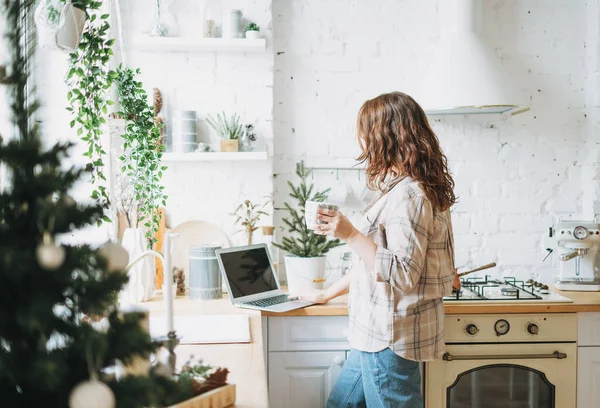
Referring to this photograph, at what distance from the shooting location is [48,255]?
2.50 feet

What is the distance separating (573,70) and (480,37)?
0.64 m

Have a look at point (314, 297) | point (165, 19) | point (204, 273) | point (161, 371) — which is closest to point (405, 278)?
point (314, 297)

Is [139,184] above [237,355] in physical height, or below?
above

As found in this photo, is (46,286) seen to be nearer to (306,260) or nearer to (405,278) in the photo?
(405,278)

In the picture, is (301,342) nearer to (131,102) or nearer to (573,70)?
(131,102)

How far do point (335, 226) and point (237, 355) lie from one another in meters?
0.54

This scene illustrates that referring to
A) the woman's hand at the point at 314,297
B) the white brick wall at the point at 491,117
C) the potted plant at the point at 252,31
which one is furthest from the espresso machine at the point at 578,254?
the potted plant at the point at 252,31

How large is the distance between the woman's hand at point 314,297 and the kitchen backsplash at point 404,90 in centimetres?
50

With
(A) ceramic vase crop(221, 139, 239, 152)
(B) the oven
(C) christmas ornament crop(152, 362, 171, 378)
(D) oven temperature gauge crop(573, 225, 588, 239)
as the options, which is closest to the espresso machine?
(D) oven temperature gauge crop(573, 225, 588, 239)

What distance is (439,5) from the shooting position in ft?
10.4

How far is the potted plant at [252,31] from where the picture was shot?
9.62 feet

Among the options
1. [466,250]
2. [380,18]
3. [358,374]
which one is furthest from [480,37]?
[358,374]

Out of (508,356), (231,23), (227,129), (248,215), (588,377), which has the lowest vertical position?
(588,377)

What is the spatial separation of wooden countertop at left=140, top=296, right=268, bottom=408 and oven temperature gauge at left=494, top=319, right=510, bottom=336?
39.4 inches
